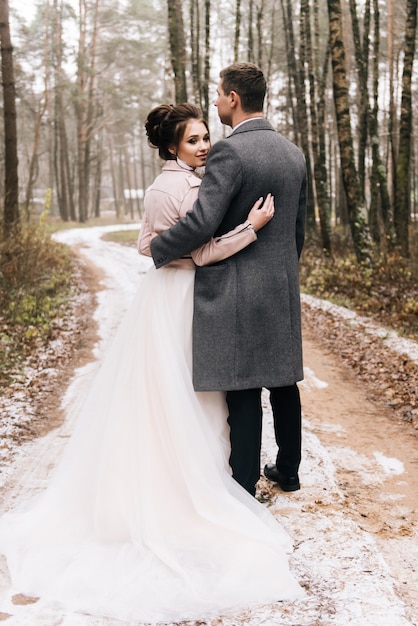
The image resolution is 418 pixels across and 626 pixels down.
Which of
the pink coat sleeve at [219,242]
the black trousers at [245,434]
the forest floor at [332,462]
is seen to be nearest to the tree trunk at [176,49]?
the forest floor at [332,462]

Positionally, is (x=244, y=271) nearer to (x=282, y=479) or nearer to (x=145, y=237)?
(x=145, y=237)

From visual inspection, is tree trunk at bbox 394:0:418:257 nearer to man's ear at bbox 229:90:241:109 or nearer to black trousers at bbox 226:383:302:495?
man's ear at bbox 229:90:241:109

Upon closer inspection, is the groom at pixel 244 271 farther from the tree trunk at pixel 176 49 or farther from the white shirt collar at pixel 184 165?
the tree trunk at pixel 176 49

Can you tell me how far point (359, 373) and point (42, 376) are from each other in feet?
11.7

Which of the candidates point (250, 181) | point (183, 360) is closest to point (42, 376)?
point (183, 360)

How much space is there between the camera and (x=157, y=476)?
10.4 ft

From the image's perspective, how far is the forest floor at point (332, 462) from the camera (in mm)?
2645

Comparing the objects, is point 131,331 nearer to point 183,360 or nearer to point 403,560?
point 183,360

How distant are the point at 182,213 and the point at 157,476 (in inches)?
52.5

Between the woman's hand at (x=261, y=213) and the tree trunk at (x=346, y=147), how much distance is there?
888 cm

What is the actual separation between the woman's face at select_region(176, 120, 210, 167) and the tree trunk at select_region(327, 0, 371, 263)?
8.85 m

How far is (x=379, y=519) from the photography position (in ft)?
11.8

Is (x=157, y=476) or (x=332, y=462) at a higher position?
(x=157, y=476)

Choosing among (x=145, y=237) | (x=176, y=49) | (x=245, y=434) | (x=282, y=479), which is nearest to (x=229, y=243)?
(x=145, y=237)
